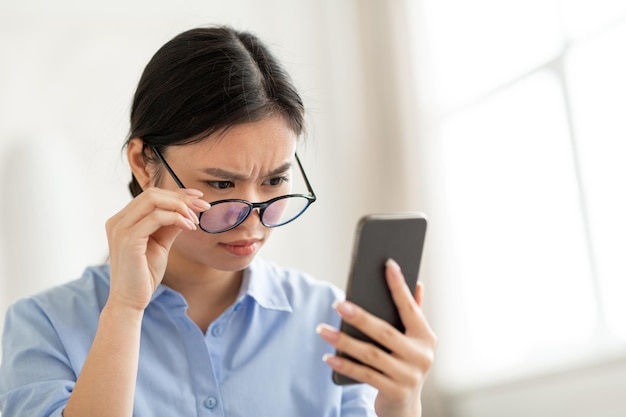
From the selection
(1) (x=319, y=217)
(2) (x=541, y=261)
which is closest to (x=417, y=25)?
(1) (x=319, y=217)

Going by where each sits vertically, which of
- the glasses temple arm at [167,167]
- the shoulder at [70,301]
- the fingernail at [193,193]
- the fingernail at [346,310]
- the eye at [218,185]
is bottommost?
the fingernail at [346,310]

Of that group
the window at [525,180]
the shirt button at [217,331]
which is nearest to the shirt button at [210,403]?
the shirt button at [217,331]

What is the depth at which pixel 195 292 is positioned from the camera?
163 centimetres

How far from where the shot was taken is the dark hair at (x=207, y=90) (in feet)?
4.76

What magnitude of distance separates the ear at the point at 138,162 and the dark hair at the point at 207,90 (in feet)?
0.05

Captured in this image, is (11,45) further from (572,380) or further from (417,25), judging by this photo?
(572,380)

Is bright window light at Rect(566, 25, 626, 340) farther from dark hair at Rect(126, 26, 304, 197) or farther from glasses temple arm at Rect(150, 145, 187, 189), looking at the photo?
glasses temple arm at Rect(150, 145, 187, 189)

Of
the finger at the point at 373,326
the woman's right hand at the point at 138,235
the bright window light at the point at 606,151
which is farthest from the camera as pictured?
the bright window light at the point at 606,151

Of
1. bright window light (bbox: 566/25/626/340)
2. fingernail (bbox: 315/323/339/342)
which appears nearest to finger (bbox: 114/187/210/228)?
fingernail (bbox: 315/323/339/342)

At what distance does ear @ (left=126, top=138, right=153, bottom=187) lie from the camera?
155 centimetres

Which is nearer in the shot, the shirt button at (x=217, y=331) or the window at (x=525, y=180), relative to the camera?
the shirt button at (x=217, y=331)

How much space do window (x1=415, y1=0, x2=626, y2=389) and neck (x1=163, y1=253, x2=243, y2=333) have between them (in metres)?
0.95

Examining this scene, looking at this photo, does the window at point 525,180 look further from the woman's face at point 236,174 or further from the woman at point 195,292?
the woman's face at point 236,174

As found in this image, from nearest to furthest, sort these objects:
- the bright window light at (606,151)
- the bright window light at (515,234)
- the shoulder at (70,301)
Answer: the shoulder at (70,301) < the bright window light at (606,151) < the bright window light at (515,234)
